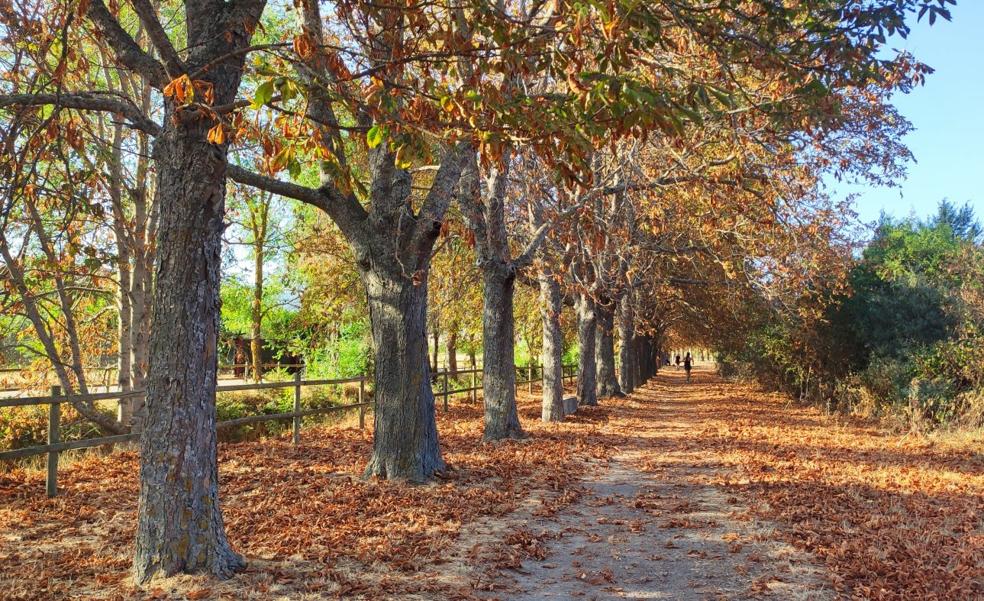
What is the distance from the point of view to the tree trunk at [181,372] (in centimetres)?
529

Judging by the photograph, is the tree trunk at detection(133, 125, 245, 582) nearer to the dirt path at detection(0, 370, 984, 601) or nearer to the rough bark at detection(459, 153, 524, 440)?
the dirt path at detection(0, 370, 984, 601)

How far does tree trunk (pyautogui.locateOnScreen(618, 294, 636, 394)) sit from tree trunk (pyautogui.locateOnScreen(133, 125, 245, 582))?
22901 mm

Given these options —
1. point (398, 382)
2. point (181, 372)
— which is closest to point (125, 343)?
point (398, 382)

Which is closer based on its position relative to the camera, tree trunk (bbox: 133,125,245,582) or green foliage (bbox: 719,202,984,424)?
tree trunk (bbox: 133,125,245,582)

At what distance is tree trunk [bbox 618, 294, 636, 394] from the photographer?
29016 millimetres

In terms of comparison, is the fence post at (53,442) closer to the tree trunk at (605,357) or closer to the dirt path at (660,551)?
the dirt path at (660,551)

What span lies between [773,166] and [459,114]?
9705mm

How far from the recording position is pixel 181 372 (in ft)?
17.4

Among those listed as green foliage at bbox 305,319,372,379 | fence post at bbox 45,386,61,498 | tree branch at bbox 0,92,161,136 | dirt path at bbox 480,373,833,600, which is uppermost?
tree branch at bbox 0,92,161,136

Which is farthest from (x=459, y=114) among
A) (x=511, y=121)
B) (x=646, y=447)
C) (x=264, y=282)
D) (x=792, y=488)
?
(x=264, y=282)

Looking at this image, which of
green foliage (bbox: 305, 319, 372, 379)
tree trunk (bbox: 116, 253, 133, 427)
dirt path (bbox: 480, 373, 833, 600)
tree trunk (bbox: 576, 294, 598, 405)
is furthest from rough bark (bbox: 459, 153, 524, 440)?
green foliage (bbox: 305, 319, 372, 379)

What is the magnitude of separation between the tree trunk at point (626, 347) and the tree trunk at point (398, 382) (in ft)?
61.8

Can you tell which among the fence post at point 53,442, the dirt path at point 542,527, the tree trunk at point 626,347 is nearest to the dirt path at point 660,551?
the dirt path at point 542,527

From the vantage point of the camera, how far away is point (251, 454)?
456 inches
